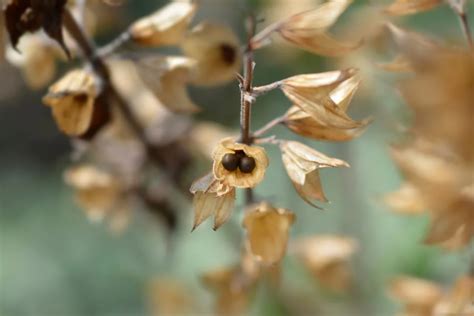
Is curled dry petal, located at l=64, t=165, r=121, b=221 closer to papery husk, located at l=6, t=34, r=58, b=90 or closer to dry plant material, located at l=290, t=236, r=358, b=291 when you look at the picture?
papery husk, located at l=6, t=34, r=58, b=90

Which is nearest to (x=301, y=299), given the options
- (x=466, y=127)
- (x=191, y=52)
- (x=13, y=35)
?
(x=191, y=52)

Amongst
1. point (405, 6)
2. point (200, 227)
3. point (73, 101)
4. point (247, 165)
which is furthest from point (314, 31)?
point (200, 227)

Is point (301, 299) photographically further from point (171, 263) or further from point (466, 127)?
point (466, 127)

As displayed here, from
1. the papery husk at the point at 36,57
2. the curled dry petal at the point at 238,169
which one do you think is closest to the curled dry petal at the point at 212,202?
the curled dry petal at the point at 238,169

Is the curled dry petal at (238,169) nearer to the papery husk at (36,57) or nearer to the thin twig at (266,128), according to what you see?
the thin twig at (266,128)

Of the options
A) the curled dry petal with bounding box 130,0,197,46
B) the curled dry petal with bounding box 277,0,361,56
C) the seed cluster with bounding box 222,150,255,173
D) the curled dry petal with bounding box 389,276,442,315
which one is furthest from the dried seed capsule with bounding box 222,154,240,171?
the curled dry petal with bounding box 389,276,442,315
